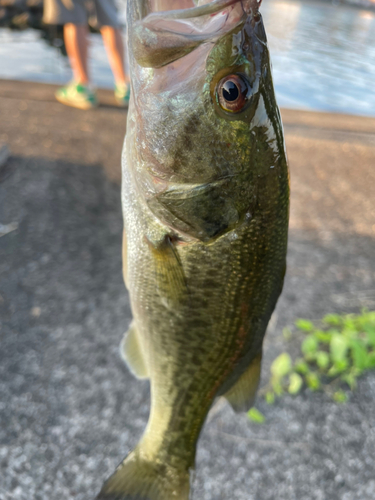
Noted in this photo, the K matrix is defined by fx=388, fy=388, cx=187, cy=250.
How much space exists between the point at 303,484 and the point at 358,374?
757mm

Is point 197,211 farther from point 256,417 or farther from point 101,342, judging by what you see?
point 101,342

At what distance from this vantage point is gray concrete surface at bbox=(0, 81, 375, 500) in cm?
185

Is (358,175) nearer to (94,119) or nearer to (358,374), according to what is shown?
(358,374)

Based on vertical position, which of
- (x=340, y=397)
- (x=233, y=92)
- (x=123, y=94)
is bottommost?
(x=340, y=397)

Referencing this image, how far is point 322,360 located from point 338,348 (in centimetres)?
12

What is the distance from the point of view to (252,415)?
210cm

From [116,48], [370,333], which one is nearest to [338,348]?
[370,333]

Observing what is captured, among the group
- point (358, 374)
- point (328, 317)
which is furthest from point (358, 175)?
point (358, 374)

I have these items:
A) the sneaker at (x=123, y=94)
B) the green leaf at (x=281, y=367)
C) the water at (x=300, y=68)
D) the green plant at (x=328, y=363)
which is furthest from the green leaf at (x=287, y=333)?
the water at (x=300, y=68)

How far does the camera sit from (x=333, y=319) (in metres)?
2.61

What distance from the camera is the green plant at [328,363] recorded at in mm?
2242

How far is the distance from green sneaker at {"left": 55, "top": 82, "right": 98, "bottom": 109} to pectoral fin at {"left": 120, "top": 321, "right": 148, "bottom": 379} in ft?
14.4

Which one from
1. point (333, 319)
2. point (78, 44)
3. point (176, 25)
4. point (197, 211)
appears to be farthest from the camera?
point (78, 44)

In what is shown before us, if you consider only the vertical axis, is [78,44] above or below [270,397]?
above
